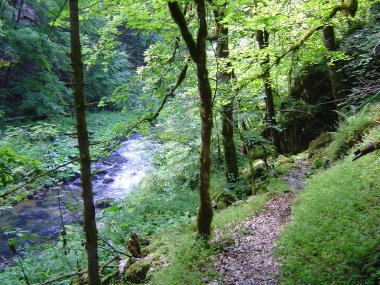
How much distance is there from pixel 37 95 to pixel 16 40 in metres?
4.09

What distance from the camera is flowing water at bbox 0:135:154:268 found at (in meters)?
11.4

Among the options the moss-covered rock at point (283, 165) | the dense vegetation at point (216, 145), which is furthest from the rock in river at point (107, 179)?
the moss-covered rock at point (283, 165)

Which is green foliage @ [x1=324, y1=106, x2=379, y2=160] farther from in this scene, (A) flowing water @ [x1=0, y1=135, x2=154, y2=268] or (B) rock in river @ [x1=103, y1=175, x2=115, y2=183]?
(B) rock in river @ [x1=103, y1=175, x2=115, y2=183]

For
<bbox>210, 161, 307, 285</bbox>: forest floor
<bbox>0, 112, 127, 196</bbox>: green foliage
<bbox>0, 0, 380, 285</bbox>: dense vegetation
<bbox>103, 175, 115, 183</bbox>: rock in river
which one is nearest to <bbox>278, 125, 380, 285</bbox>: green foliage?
<bbox>0, 0, 380, 285</bbox>: dense vegetation

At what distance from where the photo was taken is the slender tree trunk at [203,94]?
16.6 ft

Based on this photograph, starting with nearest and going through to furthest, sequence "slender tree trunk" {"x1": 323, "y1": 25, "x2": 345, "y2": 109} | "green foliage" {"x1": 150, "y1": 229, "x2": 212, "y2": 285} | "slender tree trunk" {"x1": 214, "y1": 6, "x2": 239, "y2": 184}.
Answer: "green foliage" {"x1": 150, "y1": 229, "x2": 212, "y2": 285}, "slender tree trunk" {"x1": 214, "y1": 6, "x2": 239, "y2": 184}, "slender tree trunk" {"x1": 323, "y1": 25, "x2": 345, "y2": 109}

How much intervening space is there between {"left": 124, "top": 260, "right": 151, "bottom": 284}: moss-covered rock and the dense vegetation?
2 cm

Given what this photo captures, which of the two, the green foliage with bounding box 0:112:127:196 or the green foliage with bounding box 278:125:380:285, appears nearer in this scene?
the green foliage with bounding box 0:112:127:196

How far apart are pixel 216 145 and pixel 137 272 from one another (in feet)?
25.3

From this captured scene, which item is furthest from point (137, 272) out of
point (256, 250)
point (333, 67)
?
point (333, 67)

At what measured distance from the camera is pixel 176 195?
449 inches

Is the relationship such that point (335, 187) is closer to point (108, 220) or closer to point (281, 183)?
point (281, 183)

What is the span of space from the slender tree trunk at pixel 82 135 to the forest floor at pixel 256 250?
246cm

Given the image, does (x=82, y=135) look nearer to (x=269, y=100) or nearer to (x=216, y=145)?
(x=216, y=145)
